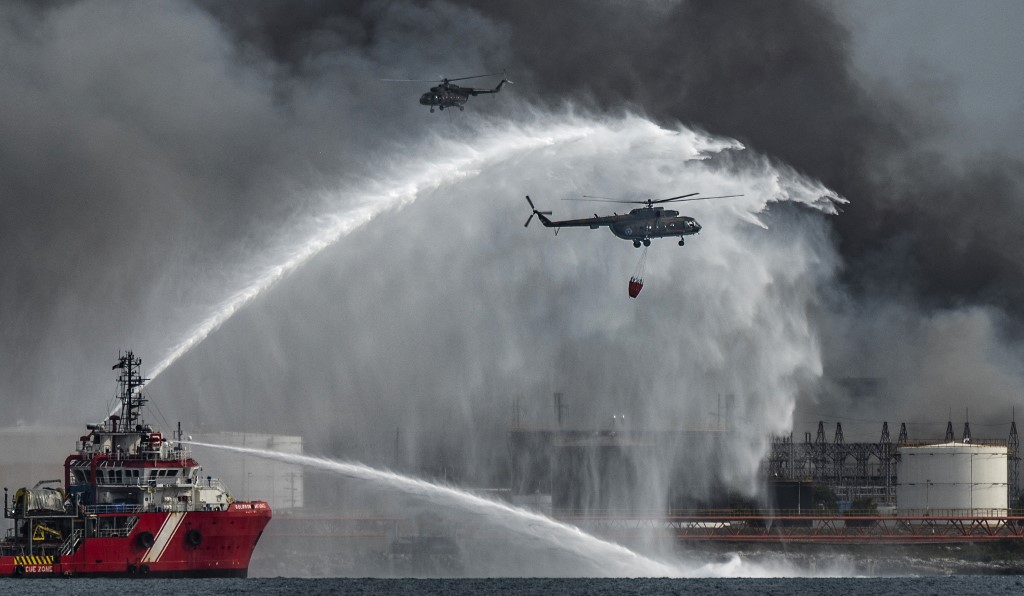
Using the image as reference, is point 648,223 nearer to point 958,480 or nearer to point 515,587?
point 515,587

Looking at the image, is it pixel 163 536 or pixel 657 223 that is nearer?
Answer: pixel 163 536

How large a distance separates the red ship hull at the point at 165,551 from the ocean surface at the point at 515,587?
13.9 ft

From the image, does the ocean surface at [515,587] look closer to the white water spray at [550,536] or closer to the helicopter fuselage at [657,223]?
the white water spray at [550,536]

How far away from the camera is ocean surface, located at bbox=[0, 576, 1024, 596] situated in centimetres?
8150

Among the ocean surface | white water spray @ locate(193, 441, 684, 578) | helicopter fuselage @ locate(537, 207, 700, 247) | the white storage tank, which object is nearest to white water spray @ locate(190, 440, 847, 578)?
white water spray @ locate(193, 441, 684, 578)

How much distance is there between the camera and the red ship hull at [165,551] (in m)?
73.8

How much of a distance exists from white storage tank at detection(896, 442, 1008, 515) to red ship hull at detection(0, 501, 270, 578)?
59652mm

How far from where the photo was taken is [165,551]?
75000mm

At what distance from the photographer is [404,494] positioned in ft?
317

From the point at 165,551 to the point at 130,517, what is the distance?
2.42m

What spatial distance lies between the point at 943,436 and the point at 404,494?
229 feet

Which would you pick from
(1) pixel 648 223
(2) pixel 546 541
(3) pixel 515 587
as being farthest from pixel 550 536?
(1) pixel 648 223

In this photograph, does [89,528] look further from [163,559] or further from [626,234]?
[626,234]

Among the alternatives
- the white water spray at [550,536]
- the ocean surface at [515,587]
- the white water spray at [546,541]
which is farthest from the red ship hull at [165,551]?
the white water spray at [550,536]
